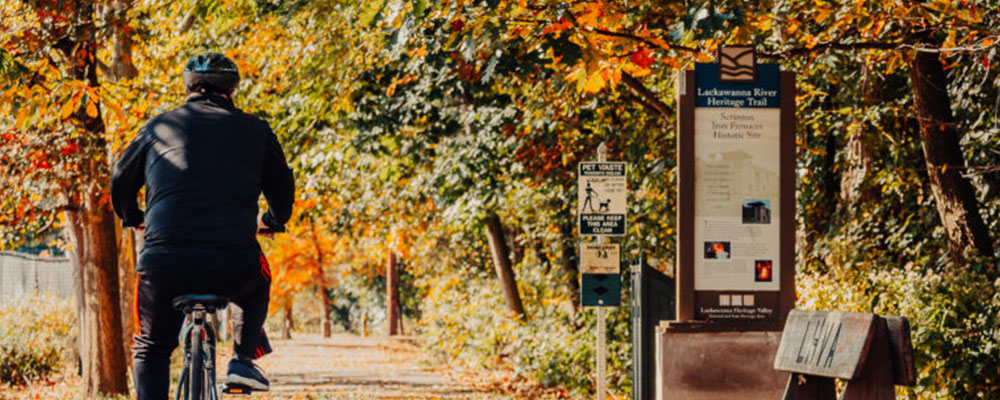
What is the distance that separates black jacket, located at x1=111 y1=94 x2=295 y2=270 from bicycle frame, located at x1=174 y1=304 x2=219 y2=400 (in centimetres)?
25

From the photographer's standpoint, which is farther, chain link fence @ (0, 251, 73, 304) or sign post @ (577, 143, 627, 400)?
chain link fence @ (0, 251, 73, 304)

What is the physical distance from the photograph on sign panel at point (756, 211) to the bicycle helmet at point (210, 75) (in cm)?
339

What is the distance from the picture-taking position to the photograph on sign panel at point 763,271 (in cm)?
675

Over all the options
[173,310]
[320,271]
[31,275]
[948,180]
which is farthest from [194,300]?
[320,271]

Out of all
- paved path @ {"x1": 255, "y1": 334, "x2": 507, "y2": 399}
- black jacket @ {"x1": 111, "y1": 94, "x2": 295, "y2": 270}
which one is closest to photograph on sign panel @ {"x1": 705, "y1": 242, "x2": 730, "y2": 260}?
black jacket @ {"x1": 111, "y1": 94, "x2": 295, "y2": 270}

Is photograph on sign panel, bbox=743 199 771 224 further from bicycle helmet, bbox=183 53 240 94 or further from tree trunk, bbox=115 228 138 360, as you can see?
tree trunk, bbox=115 228 138 360

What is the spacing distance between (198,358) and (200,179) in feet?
2.27

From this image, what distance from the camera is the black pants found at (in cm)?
427

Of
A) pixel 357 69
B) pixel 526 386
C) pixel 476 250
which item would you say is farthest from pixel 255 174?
pixel 476 250

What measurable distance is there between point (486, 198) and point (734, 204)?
34.1 ft

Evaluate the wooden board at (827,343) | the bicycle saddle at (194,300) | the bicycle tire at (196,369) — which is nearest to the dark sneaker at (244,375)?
the bicycle tire at (196,369)

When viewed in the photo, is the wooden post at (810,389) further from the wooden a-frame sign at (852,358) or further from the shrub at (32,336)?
the shrub at (32,336)

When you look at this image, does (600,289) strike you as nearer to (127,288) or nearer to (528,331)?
(528,331)

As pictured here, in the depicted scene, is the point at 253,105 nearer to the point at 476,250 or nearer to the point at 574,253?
the point at 574,253
